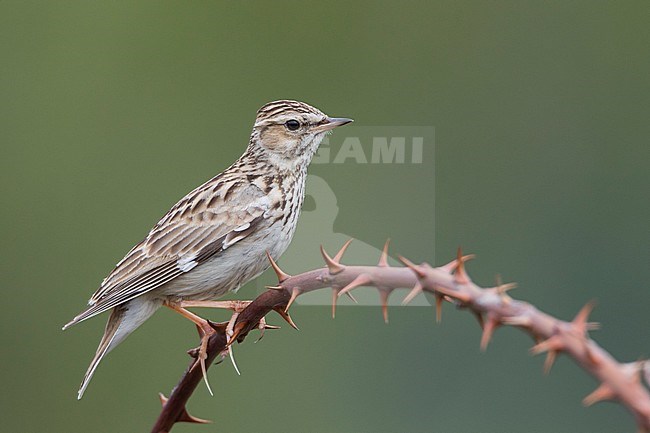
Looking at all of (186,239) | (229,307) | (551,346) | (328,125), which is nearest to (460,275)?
(551,346)

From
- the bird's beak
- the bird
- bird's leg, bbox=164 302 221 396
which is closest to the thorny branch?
bird's leg, bbox=164 302 221 396

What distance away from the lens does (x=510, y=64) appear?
8547 millimetres

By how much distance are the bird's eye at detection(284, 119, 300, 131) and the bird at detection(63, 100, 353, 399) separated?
18cm

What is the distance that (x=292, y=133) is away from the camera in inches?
205

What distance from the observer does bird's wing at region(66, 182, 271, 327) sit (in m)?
4.44

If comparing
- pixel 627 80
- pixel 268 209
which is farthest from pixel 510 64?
pixel 268 209

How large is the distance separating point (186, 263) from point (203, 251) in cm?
10

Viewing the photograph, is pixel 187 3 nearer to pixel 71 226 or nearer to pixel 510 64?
pixel 71 226

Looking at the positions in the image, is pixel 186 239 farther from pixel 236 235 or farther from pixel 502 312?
pixel 502 312

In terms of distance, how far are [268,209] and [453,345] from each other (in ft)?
8.11

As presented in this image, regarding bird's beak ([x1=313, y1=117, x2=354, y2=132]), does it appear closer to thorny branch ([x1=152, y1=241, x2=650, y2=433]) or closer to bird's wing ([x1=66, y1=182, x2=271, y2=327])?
bird's wing ([x1=66, y1=182, x2=271, y2=327])

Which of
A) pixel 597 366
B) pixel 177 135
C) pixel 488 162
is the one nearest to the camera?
pixel 597 366

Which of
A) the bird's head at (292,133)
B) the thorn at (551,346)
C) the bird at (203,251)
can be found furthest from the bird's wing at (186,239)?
the thorn at (551,346)

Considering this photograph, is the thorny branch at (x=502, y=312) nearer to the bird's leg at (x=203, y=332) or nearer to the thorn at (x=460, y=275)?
the thorn at (x=460, y=275)
